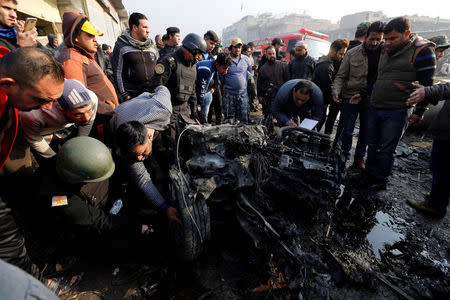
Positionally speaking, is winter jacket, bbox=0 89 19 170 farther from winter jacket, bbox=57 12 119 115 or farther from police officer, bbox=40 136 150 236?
winter jacket, bbox=57 12 119 115

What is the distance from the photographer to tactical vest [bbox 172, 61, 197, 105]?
9.93 feet

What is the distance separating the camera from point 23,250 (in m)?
1.63

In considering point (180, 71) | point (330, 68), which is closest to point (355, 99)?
point (330, 68)

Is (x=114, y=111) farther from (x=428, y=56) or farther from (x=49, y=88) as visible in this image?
(x=428, y=56)

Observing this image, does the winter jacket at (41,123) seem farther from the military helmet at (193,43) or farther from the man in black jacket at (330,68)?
the man in black jacket at (330,68)

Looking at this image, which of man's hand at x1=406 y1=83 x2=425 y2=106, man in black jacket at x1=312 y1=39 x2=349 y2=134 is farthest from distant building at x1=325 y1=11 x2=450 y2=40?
man's hand at x1=406 y1=83 x2=425 y2=106

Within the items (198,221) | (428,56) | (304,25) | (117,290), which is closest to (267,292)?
(198,221)

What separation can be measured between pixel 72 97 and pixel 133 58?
1.64 meters

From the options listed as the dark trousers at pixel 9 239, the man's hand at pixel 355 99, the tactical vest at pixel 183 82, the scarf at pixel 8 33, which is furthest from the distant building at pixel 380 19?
the dark trousers at pixel 9 239

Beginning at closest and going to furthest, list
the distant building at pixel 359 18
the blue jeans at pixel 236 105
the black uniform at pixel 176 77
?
the black uniform at pixel 176 77
the blue jeans at pixel 236 105
the distant building at pixel 359 18

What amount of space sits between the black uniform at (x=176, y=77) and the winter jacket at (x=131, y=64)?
361 mm

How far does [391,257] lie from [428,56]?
225cm

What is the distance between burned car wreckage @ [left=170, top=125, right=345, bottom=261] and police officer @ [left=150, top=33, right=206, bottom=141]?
1034 mm

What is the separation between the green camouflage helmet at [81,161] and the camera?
5.07ft
